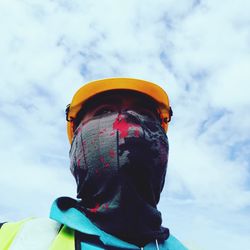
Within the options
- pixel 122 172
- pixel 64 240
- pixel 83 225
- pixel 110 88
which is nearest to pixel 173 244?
pixel 122 172

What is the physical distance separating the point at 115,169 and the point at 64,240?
83 centimetres

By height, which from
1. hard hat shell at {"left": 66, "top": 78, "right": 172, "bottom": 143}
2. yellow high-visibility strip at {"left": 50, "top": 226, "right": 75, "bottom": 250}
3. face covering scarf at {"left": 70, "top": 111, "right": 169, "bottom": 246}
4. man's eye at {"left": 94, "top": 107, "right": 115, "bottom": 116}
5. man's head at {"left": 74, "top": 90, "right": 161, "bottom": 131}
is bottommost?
yellow high-visibility strip at {"left": 50, "top": 226, "right": 75, "bottom": 250}

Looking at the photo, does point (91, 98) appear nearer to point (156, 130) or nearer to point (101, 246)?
point (156, 130)

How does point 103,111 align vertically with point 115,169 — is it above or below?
above

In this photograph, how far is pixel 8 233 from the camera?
8.33ft

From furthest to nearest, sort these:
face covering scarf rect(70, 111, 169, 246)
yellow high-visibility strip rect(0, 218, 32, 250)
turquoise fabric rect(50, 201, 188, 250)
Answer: face covering scarf rect(70, 111, 169, 246)
turquoise fabric rect(50, 201, 188, 250)
yellow high-visibility strip rect(0, 218, 32, 250)

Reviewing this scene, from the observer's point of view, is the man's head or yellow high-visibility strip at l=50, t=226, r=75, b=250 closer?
yellow high-visibility strip at l=50, t=226, r=75, b=250

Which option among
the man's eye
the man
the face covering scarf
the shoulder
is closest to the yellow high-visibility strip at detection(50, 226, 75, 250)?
the man

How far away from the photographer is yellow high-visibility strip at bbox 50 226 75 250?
98.0 inches

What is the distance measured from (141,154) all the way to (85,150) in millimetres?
526

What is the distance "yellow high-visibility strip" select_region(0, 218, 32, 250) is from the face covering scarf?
487 millimetres

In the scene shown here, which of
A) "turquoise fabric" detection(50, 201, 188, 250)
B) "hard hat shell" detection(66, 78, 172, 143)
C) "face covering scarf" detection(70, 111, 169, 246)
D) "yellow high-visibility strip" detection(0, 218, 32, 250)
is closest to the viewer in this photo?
"yellow high-visibility strip" detection(0, 218, 32, 250)

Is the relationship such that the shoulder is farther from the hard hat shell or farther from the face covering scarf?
the hard hat shell

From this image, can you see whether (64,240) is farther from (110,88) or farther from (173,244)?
(110,88)
